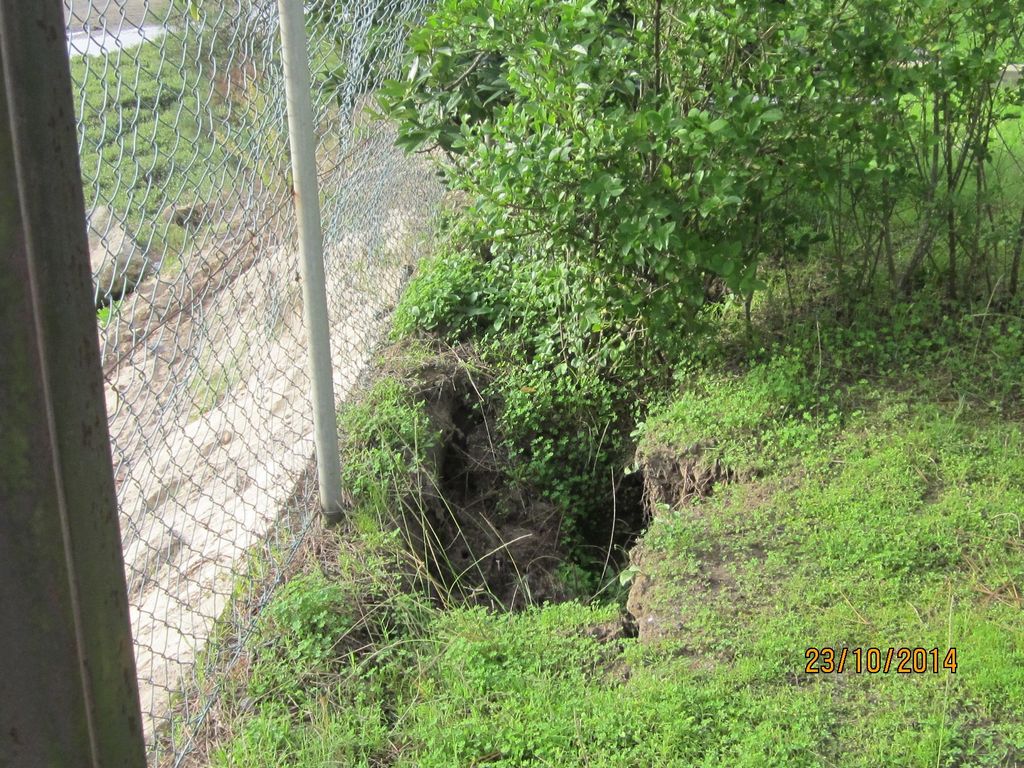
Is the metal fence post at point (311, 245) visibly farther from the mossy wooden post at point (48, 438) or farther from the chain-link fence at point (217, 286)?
the mossy wooden post at point (48, 438)

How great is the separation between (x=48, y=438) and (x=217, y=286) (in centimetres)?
256

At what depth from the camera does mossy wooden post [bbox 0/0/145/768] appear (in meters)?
0.94

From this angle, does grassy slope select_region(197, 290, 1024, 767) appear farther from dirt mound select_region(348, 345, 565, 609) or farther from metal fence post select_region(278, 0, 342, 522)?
dirt mound select_region(348, 345, 565, 609)

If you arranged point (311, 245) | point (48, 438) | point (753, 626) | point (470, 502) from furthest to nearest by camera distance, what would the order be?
1. point (470, 502)
2. point (311, 245)
3. point (753, 626)
4. point (48, 438)

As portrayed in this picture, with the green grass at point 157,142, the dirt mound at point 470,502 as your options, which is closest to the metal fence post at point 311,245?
the green grass at point 157,142

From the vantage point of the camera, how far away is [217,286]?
11.3 ft

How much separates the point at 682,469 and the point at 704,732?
154 centimetres

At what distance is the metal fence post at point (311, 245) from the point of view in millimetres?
3141

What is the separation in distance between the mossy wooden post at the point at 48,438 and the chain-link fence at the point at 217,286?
1.08 meters

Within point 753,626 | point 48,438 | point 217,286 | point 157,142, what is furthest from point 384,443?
point 48,438

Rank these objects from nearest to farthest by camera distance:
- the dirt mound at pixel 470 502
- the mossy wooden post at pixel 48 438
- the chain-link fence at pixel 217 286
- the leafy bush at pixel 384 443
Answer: the mossy wooden post at pixel 48 438 < the chain-link fence at pixel 217 286 < the leafy bush at pixel 384 443 < the dirt mound at pixel 470 502

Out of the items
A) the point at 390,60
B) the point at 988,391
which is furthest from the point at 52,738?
the point at 390,60

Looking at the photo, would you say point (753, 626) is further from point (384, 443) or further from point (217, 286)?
point (217, 286)

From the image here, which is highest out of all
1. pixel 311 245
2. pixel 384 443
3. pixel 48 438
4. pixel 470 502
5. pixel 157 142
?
→ pixel 157 142
